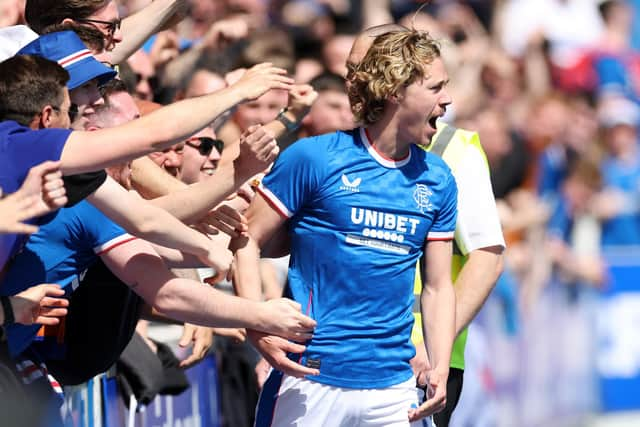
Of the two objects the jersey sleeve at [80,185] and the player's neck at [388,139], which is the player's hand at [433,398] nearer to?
the player's neck at [388,139]

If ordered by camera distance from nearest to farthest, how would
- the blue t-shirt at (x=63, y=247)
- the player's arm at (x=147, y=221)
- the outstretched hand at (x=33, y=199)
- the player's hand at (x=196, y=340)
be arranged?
the outstretched hand at (x=33, y=199) → the player's arm at (x=147, y=221) → the blue t-shirt at (x=63, y=247) → the player's hand at (x=196, y=340)

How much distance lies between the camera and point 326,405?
5.13 meters

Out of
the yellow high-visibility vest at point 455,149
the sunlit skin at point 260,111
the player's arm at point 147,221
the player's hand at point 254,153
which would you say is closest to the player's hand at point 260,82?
the player's hand at point 254,153

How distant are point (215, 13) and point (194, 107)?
547 cm

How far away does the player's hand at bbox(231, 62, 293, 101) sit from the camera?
4.45 metres

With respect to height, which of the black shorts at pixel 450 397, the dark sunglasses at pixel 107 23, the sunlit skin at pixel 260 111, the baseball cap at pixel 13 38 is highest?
the dark sunglasses at pixel 107 23

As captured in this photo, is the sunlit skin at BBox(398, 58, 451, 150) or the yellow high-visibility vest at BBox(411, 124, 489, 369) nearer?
the sunlit skin at BBox(398, 58, 451, 150)

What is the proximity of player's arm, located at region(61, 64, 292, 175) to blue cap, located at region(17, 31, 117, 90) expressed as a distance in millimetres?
460

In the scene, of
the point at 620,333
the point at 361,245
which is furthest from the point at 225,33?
the point at 620,333

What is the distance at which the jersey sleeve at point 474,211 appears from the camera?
6.01m

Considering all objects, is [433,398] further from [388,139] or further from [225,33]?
[225,33]

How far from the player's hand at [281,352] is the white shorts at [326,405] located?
0.39 feet

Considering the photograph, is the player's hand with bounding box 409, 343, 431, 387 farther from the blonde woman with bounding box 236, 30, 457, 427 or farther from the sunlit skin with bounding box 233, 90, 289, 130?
the sunlit skin with bounding box 233, 90, 289, 130

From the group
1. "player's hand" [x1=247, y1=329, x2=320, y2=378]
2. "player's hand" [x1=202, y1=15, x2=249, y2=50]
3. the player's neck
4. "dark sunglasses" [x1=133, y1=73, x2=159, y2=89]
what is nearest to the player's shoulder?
the player's neck
